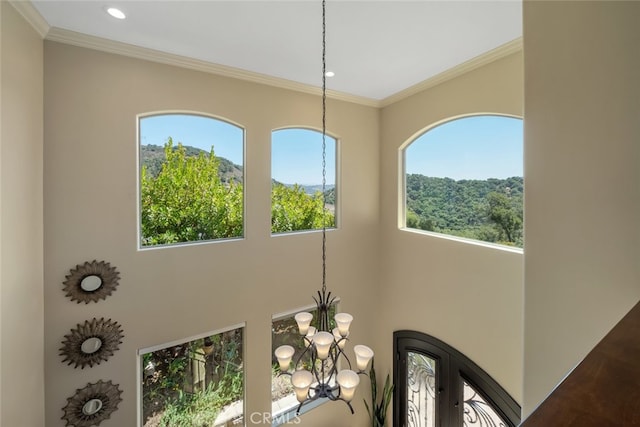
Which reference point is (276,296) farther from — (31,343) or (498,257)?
(498,257)

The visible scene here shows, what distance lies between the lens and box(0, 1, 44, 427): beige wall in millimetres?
1765

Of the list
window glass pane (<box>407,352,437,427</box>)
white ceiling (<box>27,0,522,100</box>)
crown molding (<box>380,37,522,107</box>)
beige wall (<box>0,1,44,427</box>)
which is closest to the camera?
beige wall (<box>0,1,44,427</box>)

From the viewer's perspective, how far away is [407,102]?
12.3 feet

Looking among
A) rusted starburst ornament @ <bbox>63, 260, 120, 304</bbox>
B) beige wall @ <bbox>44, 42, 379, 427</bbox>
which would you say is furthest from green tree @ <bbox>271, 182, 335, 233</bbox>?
rusted starburst ornament @ <bbox>63, 260, 120, 304</bbox>

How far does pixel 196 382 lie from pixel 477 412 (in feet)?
10.9

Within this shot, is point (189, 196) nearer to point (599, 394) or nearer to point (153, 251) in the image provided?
point (153, 251)

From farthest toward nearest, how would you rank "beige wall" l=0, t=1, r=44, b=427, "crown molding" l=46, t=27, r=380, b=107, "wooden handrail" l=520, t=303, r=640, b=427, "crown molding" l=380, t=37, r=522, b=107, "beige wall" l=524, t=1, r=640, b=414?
"crown molding" l=380, t=37, r=522, b=107
"crown molding" l=46, t=27, r=380, b=107
"beige wall" l=0, t=1, r=44, b=427
"beige wall" l=524, t=1, r=640, b=414
"wooden handrail" l=520, t=303, r=640, b=427

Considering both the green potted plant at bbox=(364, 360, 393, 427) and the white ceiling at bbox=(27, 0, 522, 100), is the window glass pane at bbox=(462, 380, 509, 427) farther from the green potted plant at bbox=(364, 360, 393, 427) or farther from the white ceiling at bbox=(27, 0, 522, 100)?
the white ceiling at bbox=(27, 0, 522, 100)

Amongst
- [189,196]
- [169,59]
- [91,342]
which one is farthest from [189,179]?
[91,342]

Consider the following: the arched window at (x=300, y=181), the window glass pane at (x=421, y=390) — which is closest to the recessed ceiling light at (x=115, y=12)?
the arched window at (x=300, y=181)

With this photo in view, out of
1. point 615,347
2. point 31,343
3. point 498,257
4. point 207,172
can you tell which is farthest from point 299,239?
point 615,347

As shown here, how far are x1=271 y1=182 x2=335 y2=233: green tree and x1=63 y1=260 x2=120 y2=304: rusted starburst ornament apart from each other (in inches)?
70.0

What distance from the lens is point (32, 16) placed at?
6.57 feet

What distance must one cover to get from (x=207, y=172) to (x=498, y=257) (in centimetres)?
342
